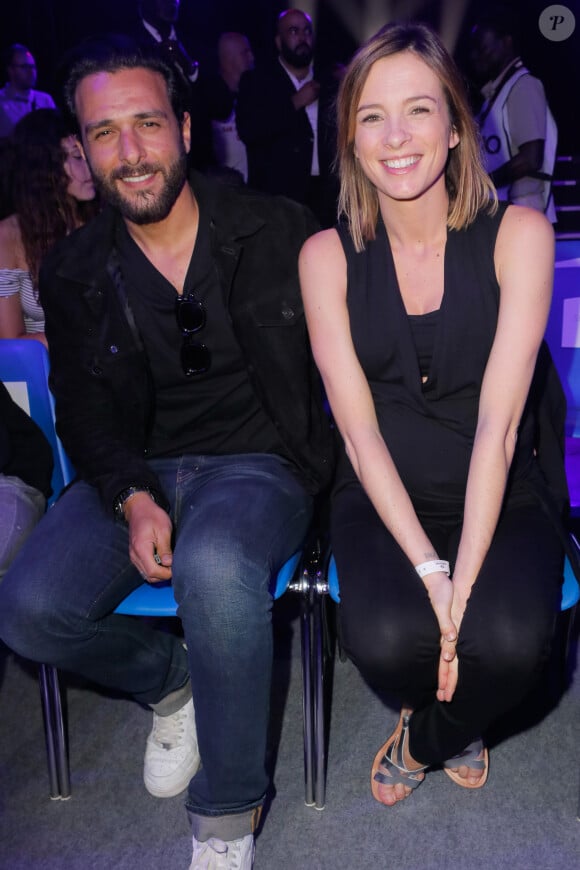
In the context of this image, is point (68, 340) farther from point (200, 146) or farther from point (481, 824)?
point (200, 146)

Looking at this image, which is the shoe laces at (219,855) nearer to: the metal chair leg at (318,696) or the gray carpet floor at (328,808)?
the gray carpet floor at (328,808)

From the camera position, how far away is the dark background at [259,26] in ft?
27.6

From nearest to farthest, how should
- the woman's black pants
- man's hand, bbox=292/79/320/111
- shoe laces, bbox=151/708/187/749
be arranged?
the woman's black pants < shoe laces, bbox=151/708/187/749 < man's hand, bbox=292/79/320/111

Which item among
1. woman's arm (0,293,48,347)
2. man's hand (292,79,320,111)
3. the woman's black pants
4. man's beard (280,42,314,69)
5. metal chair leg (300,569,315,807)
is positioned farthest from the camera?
man's beard (280,42,314,69)

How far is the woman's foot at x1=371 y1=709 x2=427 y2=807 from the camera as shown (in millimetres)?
1955

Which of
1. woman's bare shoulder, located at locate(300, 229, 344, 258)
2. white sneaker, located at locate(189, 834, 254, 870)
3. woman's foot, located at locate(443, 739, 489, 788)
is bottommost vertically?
woman's foot, located at locate(443, 739, 489, 788)

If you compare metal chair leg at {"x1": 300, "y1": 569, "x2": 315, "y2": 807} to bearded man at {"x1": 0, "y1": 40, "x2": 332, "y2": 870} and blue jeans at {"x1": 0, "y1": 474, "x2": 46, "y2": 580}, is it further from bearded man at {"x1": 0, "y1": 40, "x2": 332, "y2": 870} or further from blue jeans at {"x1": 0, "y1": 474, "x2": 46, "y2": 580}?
blue jeans at {"x1": 0, "y1": 474, "x2": 46, "y2": 580}

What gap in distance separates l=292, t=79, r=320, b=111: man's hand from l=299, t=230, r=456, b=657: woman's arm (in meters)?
3.29

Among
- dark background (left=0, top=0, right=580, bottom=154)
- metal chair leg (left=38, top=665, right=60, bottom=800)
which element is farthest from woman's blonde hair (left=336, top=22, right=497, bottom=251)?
dark background (left=0, top=0, right=580, bottom=154)

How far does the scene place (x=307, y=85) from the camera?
4.87 meters

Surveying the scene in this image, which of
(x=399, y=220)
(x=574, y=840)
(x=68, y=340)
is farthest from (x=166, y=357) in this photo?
(x=574, y=840)

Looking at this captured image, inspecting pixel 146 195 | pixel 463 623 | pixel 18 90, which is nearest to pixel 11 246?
pixel 146 195

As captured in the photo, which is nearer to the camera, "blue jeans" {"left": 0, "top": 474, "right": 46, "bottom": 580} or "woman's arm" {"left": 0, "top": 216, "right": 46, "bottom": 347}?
"blue jeans" {"left": 0, "top": 474, "right": 46, "bottom": 580}

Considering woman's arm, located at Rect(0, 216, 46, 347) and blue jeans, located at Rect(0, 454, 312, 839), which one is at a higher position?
woman's arm, located at Rect(0, 216, 46, 347)
